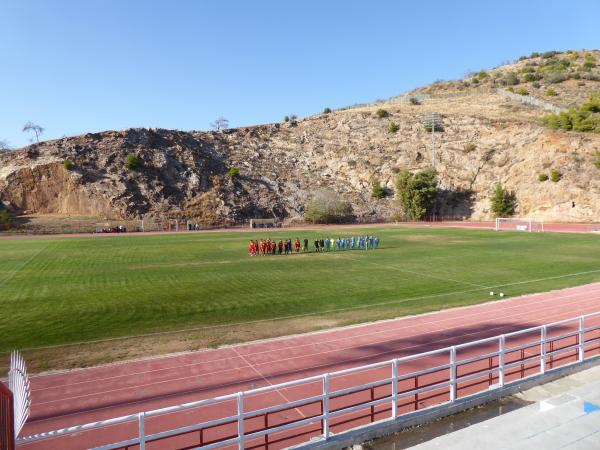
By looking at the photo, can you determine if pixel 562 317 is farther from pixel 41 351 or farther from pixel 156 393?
pixel 41 351

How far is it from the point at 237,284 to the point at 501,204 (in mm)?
60912

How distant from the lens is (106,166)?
7712 centimetres

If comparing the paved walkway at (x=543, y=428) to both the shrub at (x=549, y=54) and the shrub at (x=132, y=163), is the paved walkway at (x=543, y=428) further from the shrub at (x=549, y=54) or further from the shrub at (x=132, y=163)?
the shrub at (x=549, y=54)

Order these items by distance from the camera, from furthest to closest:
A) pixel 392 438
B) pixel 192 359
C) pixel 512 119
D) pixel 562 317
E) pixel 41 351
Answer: pixel 512 119, pixel 562 317, pixel 41 351, pixel 192 359, pixel 392 438

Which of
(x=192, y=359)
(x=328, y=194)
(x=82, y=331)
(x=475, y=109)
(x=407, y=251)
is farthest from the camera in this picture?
(x=475, y=109)

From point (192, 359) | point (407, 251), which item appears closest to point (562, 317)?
point (192, 359)

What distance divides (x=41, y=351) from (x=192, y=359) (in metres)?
4.50

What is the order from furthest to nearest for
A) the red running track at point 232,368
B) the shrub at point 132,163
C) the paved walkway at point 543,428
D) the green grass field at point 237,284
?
the shrub at point 132,163 → the green grass field at point 237,284 → the red running track at point 232,368 → the paved walkway at point 543,428

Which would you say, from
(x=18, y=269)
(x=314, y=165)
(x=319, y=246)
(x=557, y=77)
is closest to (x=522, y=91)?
(x=557, y=77)

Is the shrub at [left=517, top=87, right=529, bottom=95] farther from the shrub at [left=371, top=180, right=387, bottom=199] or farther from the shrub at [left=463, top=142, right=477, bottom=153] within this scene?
the shrub at [left=371, top=180, right=387, bottom=199]

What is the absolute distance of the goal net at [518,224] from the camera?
5909 cm

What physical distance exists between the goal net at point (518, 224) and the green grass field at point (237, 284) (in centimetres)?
2269

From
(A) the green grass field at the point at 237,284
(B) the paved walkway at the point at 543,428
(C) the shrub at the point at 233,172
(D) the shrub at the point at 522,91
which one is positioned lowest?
(A) the green grass field at the point at 237,284

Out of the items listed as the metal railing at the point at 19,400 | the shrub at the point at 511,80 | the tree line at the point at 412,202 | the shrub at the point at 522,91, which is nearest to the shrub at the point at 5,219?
the tree line at the point at 412,202
